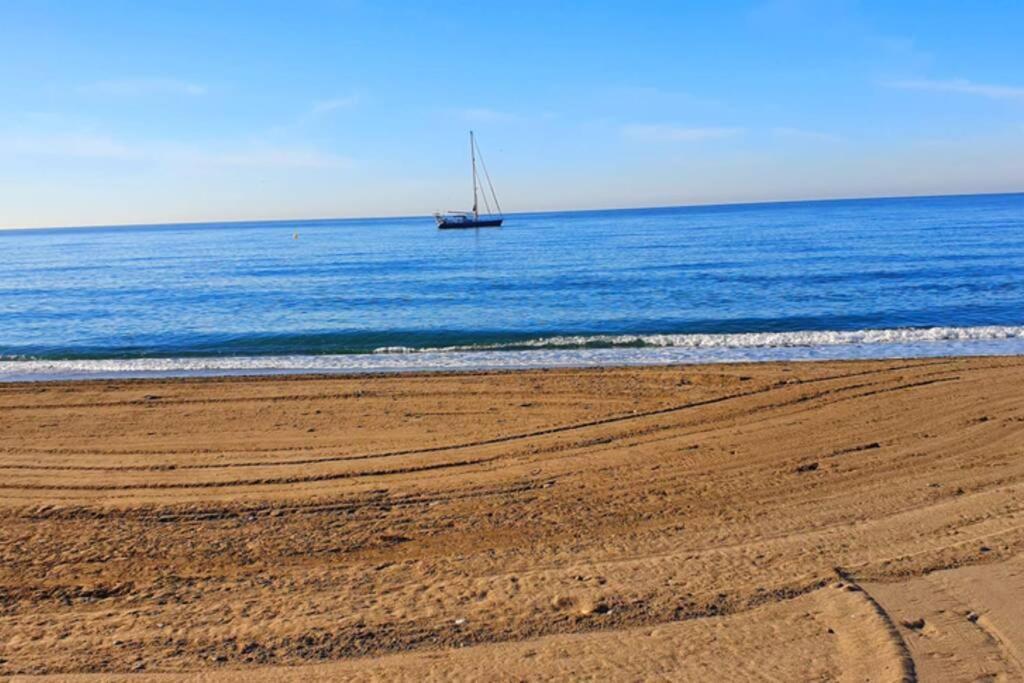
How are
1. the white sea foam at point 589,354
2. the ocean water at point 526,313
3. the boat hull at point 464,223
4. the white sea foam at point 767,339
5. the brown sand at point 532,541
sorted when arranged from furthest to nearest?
1. the boat hull at point 464,223
2. the white sea foam at point 767,339
3. the ocean water at point 526,313
4. the white sea foam at point 589,354
5. the brown sand at point 532,541

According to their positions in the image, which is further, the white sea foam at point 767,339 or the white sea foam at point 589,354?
the white sea foam at point 767,339

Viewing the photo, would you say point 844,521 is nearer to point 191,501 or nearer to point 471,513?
point 471,513

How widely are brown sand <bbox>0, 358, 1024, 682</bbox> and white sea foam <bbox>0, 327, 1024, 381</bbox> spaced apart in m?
5.15

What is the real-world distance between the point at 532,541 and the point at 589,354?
1241cm

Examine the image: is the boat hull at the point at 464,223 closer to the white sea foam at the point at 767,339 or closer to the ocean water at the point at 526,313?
the ocean water at the point at 526,313

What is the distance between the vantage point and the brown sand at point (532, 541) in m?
5.25

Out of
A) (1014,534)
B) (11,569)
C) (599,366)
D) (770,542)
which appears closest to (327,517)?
(11,569)

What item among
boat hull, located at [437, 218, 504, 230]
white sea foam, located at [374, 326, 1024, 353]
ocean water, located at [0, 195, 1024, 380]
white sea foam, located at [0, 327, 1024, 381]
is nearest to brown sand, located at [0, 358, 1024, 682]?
white sea foam, located at [0, 327, 1024, 381]

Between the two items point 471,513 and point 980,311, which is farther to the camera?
point 980,311

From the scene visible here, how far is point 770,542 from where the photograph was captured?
6875 millimetres

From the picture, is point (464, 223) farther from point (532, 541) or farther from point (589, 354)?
point (532, 541)

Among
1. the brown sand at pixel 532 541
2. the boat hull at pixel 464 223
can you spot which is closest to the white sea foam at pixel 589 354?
the brown sand at pixel 532 541

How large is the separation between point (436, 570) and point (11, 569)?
377 cm

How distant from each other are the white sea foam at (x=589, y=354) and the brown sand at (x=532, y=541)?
16.9 feet
